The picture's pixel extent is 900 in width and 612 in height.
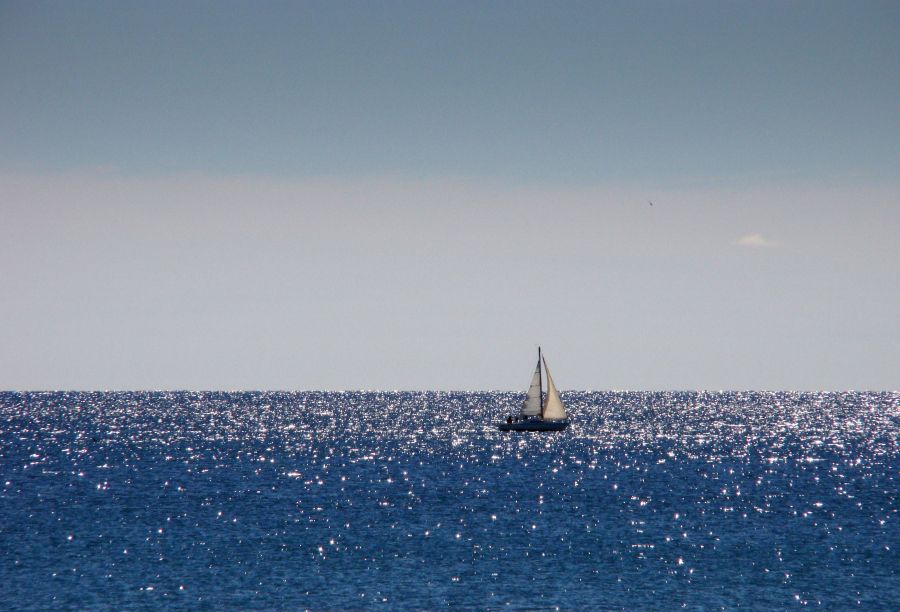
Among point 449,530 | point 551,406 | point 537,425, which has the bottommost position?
point 449,530

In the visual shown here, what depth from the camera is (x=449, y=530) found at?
207 ft

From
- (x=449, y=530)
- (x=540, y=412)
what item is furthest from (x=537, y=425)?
(x=449, y=530)

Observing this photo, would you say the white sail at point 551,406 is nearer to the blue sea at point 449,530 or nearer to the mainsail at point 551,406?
the mainsail at point 551,406

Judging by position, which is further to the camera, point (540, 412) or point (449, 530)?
point (540, 412)

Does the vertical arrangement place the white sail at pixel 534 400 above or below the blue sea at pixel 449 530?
above

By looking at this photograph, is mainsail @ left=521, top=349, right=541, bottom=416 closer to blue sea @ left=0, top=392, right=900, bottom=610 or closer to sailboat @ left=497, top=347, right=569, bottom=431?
sailboat @ left=497, top=347, right=569, bottom=431

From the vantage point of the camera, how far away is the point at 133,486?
8688 cm

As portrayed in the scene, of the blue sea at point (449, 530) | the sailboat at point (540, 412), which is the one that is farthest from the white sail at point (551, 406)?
the blue sea at point (449, 530)

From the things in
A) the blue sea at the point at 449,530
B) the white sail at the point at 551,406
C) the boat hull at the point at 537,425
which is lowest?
the blue sea at the point at 449,530

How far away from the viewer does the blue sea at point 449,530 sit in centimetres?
4694

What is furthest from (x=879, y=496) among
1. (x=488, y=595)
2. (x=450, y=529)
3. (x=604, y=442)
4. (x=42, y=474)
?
(x=42, y=474)

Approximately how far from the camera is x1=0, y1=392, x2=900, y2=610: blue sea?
1848 inches

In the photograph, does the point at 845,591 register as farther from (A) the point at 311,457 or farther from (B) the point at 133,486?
(A) the point at 311,457

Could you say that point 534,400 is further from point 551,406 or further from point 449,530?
point 449,530
